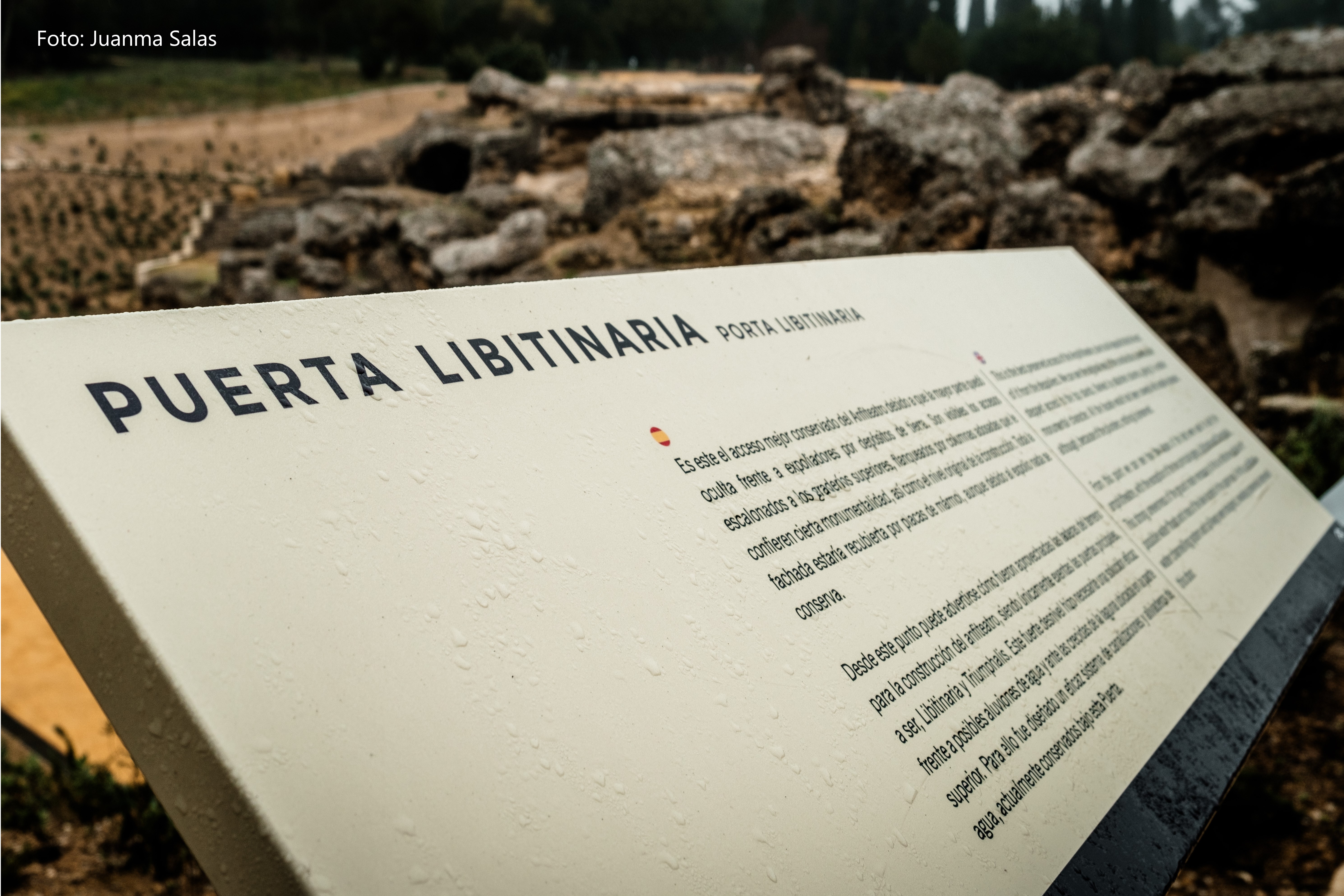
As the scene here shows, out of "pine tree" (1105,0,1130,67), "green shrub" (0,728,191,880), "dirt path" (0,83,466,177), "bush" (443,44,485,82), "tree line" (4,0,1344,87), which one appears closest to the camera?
"green shrub" (0,728,191,880)

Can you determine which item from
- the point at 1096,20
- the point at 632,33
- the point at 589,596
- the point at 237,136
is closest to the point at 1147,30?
the point at 1096,20

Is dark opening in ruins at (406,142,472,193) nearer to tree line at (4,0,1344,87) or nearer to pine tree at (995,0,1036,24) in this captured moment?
tree line at (4,0,1344,87)

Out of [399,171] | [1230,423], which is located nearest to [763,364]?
[1230,423]

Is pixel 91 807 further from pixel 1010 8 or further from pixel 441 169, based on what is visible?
pixel 1010 8

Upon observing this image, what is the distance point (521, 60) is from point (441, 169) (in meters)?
7.86

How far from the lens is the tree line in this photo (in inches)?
287

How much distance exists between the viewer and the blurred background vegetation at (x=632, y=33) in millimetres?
6746

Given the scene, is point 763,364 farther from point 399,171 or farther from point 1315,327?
point 399,171

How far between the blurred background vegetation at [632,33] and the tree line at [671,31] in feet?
0.11

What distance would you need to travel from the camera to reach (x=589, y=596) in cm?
93

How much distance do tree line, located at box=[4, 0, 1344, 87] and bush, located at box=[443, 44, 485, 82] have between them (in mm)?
33

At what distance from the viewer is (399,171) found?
14.8m

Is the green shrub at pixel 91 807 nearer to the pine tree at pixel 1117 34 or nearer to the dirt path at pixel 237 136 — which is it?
the dirt path at pixel 237 136

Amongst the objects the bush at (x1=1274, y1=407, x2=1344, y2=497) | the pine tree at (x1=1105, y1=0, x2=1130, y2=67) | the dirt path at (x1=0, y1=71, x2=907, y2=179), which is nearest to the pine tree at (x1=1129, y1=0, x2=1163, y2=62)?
the pine tree at (x1=1105, y1=0, x2=1130, y2=67)
